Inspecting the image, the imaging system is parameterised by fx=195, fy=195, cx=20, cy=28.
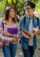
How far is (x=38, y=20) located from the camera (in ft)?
14.1

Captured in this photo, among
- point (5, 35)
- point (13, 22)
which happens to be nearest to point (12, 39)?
point (5, 35)

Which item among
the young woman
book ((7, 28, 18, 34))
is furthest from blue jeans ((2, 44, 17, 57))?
book ((7, 28, 18, 34))

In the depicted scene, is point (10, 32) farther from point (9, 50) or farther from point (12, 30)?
point (9, 50)

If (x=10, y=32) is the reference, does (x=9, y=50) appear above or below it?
below

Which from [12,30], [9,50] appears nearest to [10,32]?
[12,30]

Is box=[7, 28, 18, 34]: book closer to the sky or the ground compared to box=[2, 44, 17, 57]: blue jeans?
closer to the sky

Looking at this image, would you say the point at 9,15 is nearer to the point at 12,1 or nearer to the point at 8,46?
the point at 8,46

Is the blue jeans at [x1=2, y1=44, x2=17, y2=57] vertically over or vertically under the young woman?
under

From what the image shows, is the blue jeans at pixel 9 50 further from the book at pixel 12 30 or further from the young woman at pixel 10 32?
the book at pixel 12 30

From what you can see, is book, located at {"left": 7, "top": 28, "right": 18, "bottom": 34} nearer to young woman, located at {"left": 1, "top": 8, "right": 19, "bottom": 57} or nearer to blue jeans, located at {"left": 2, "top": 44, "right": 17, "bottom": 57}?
young woman, located at {"left": 1, "top": 8, "right": 19, "bottom": 57}

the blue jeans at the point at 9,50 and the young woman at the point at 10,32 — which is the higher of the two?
the young woman at the point at 10,32

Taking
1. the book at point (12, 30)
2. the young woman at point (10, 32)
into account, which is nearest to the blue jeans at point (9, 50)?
the young woman at point (10, 32)

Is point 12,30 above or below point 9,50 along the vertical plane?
above

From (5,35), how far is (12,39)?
6.8 inches
